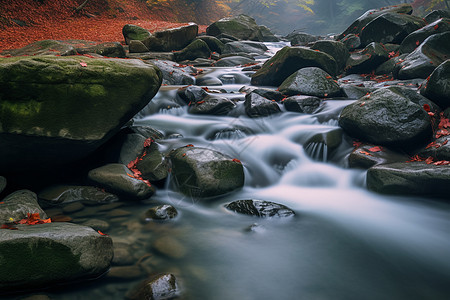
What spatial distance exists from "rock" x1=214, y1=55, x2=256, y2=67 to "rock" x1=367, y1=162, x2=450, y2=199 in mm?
11152

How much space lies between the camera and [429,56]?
8531 mm

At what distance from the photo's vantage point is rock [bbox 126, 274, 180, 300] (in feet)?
8.90

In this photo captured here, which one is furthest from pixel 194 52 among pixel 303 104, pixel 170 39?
pixel 303 104

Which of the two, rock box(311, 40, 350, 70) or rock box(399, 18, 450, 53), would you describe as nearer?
rock box(399, 18, 450, 53)

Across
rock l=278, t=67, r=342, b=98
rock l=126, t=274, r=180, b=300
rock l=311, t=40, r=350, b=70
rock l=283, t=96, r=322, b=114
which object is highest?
rock l=311, t=40, r=350, b=70

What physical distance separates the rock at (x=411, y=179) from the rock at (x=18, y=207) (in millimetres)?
5260

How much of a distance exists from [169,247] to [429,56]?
940 cm

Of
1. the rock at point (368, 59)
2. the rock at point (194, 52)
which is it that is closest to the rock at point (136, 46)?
the rock at point (194, 52)

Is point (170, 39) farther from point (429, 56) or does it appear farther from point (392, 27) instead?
point (429, 56)

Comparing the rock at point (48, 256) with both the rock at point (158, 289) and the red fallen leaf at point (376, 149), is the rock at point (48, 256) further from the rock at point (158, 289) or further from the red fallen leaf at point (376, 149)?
the red fallen leaf at point (376, 149)

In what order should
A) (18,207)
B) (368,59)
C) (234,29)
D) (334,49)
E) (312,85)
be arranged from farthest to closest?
(234,29)
(334,49)
(368,59)
(312,85)
(18,207)

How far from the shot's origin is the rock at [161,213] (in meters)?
4.23

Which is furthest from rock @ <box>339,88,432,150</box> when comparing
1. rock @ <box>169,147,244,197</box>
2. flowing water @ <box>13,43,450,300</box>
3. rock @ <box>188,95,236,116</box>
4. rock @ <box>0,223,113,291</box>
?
rock @ <box>0,223,113,291</box>

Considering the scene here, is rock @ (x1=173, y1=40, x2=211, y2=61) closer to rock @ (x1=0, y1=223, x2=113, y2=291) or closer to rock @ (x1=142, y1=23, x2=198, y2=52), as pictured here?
rock @ (x1=142, y1=23, x2=198, y2=52)
